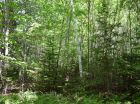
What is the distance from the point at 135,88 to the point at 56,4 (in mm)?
9730

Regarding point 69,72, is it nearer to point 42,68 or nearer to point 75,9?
point 42,68

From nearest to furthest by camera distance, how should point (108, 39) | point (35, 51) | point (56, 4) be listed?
point (108, 39) → point (56, 4) → point (35, 51)

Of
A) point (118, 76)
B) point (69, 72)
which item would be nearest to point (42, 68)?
point (69, 72)

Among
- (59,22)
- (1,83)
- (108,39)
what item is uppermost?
(59,22)

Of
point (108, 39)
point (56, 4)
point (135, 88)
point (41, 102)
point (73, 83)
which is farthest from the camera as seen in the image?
point (56, 4)

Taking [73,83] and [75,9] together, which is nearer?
[73,83]

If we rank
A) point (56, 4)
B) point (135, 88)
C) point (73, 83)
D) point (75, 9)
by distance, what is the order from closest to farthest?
point (135, 88) → point (73, 83) → point (75, 9) → point (56, 4)

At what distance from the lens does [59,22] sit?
73.7 ft

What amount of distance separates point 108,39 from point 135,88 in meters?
3.08

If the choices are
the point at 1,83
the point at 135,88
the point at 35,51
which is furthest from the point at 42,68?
the point at 35,51

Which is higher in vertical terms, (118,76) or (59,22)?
(59,22)

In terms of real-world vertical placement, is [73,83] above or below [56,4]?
below

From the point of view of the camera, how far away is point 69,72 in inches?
840

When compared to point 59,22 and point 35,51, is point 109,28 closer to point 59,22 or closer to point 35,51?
point 59,22
